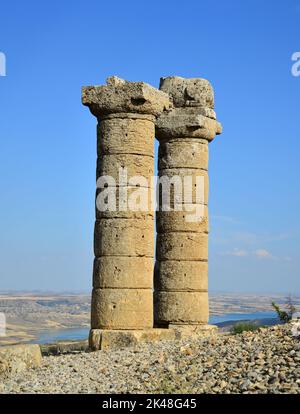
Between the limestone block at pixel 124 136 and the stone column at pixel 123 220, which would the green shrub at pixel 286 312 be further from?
the limestone block at pixel 124 136

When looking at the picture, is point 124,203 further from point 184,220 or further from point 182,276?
point 182,276

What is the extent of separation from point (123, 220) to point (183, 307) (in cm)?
327

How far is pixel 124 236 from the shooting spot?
17.6 m

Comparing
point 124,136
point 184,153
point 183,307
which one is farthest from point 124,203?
point 183,307

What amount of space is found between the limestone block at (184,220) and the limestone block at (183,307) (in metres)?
1.63

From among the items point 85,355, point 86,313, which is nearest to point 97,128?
point 85,355

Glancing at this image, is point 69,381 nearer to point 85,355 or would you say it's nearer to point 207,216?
point 85,355

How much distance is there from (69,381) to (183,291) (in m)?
7.06

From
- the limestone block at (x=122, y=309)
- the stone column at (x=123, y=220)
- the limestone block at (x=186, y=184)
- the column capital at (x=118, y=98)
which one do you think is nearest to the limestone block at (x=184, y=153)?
the limestone block at (x=186, y=184)

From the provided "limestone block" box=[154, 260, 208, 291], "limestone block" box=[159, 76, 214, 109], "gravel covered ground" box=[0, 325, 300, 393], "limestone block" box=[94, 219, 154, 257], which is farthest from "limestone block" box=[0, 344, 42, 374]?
"limestone block" box=[159, 76, 214, 109]

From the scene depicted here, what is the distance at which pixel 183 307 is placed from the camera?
19.6 metres

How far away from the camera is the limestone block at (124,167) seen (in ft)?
58.2

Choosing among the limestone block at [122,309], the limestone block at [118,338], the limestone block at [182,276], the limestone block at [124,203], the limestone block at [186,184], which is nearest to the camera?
the limestone block at [118,338]

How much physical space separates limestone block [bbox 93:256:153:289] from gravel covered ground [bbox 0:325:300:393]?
1.89 m
